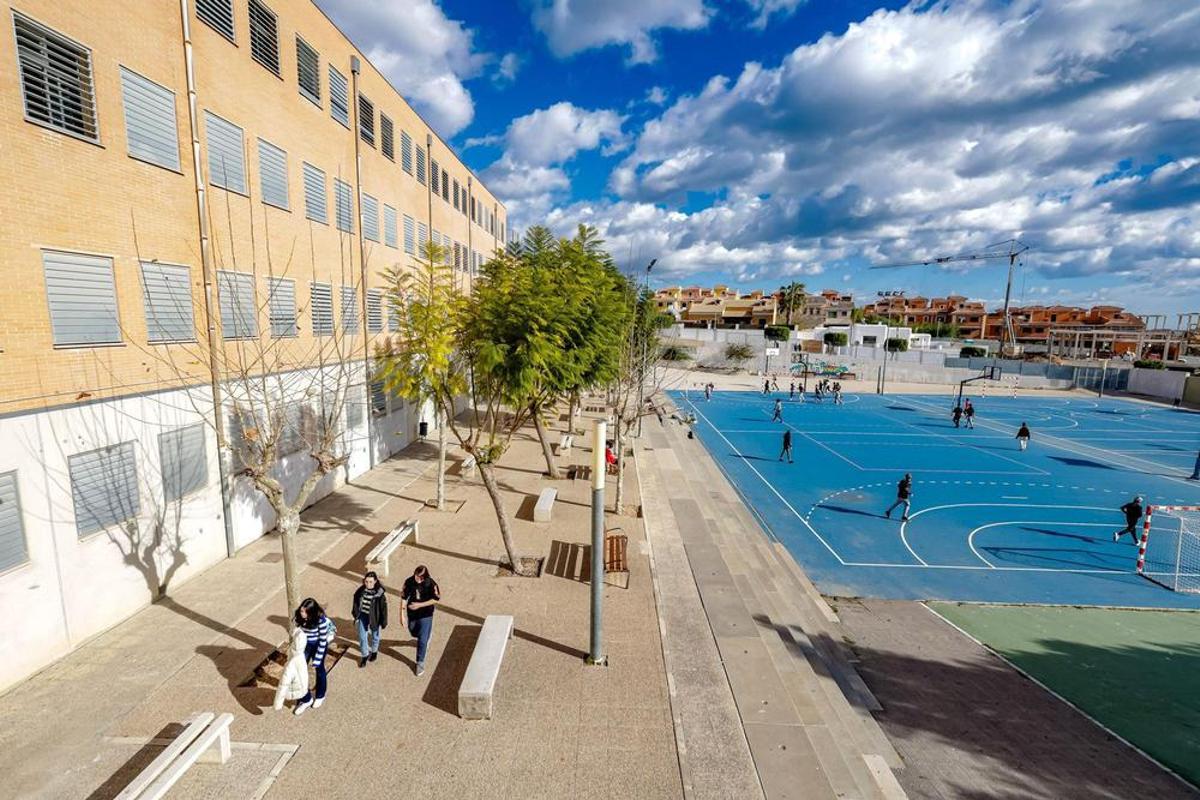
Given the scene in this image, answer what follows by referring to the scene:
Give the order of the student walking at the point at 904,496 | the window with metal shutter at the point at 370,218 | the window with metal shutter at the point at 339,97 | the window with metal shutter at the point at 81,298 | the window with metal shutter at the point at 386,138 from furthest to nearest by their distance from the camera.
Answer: the window with metal shutter at the point at 386,138 < the window with metal shutter at the point at 370,218 < the student walking at the point at 904,496 < the window with metal shutter at the point at 339,97 < the window with metal shutter at the point at 81,298

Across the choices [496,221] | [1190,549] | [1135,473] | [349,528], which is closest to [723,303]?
[496,221]

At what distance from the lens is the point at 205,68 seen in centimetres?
1213

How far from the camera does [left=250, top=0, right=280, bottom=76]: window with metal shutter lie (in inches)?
552

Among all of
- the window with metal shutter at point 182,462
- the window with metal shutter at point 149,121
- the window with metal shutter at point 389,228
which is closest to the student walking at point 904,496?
the window with metal shutter at point 182,462

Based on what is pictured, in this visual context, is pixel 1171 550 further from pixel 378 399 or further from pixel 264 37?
pixel 264 37

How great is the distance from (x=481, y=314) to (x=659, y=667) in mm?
8159

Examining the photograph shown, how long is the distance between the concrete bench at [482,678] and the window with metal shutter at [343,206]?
1566 centimetres

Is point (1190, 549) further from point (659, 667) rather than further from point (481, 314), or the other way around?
point (481, 314)

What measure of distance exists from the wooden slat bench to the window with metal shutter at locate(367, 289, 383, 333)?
43.9ft

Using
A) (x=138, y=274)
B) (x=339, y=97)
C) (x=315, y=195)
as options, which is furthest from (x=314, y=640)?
(x=339, y=97)

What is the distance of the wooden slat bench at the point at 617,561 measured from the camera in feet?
40.6

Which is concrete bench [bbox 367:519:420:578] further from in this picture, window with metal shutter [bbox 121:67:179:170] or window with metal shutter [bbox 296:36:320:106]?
window with metal shutter [bbox 296:36:320:106]

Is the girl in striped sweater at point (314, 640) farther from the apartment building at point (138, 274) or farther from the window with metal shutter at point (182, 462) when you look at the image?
the window with metal shutter at point (182, 462)

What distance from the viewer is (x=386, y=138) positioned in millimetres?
22484
